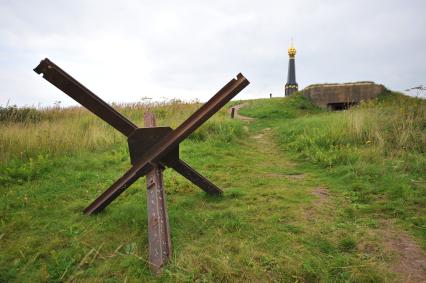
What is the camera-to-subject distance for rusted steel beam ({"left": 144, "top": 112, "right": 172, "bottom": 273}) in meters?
2.28

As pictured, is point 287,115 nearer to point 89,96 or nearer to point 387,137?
point 387,137

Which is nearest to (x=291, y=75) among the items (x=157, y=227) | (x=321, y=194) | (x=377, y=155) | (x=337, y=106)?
(x=337, y=106)

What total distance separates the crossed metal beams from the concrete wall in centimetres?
1312

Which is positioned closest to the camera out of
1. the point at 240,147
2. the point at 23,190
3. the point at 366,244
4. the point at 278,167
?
the point at 366,244

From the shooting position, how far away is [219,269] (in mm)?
2211

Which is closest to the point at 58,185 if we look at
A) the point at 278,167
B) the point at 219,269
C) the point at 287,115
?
the point at 219,269

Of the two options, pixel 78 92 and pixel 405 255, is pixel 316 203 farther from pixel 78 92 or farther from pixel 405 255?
pixel 78 92

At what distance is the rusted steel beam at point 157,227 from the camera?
2279 mm

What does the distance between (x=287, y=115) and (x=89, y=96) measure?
11628mm

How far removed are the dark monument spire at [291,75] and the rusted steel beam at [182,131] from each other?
26.9 metres

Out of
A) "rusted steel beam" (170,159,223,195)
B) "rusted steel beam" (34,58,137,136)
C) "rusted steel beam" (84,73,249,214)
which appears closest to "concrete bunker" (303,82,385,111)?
"rusted steel beam" (170,159,223,195)

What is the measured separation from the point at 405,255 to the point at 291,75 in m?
28.4

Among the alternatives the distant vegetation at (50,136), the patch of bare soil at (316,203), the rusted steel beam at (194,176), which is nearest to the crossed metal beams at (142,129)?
the rusted steel beam at (194,176)

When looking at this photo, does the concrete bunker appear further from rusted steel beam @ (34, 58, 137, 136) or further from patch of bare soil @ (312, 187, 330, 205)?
rusted steel beam @ (34, 58, 137, 136)
